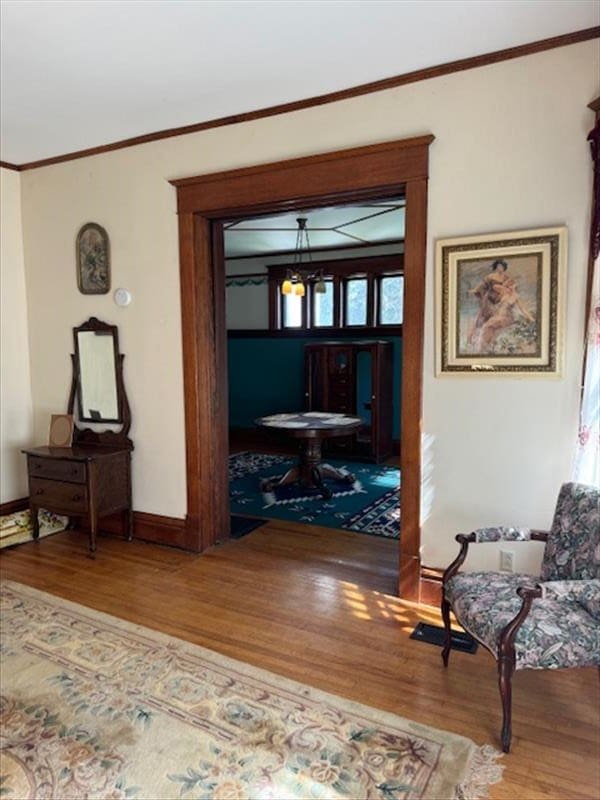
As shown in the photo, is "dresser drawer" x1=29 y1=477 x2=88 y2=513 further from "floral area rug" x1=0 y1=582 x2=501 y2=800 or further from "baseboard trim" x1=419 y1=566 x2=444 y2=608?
"baseboard trim" x1=419 y1=566 x2=444 y2=608

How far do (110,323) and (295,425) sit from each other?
1876 millimetres

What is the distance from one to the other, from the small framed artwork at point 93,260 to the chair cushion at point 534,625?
318 cm

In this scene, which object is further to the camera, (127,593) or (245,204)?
(245,204)

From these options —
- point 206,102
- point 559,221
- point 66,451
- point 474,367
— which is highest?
point 206,102

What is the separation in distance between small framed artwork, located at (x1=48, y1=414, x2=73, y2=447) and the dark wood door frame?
103 centimetres

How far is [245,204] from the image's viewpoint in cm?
334

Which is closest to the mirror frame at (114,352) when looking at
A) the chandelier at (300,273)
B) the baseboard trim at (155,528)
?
the baseboard trim at (155,528)

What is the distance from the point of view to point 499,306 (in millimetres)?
2693

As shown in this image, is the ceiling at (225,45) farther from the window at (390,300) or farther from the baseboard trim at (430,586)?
the window at (390,300)

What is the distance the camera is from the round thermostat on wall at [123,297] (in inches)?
151

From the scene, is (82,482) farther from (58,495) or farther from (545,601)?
(545,601)

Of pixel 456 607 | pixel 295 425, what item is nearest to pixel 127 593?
pixel 456 607

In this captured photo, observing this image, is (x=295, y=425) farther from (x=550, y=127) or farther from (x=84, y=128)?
(x=550, y=127)

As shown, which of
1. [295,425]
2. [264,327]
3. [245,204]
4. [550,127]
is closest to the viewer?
[550,127]
